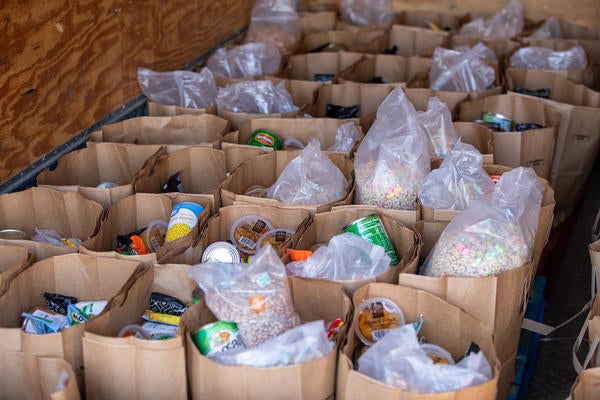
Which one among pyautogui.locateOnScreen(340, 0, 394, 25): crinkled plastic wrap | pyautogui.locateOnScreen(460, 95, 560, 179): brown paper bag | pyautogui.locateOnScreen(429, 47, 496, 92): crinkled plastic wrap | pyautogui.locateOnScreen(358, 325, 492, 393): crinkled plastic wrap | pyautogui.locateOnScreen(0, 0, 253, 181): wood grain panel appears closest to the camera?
pyautogui.locateOnScreen(358, 325, 492, 393): crinkled plastic wrap

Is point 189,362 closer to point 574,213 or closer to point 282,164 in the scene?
point 282,164

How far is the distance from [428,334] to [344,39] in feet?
7.52

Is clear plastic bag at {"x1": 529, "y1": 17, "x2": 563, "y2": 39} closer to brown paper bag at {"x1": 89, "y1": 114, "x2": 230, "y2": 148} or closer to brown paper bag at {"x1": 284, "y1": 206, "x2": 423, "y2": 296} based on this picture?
brown paper bag at {"x1": 89, "y1": 114, "x2": 230, "y2": 148}

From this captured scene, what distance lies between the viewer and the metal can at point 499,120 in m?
2.58

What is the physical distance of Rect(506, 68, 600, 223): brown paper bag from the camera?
2627mm

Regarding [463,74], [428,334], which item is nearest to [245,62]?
[463,74]

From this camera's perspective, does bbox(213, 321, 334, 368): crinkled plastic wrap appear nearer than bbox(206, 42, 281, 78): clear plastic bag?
Yes

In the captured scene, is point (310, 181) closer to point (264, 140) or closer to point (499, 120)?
point (264, 140)

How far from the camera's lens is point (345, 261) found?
5.32 feet

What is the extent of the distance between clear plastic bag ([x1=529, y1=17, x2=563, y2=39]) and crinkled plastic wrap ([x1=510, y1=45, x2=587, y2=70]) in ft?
1.11

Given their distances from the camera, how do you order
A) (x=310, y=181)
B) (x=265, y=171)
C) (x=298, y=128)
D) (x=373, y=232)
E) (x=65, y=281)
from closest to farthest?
(x=65, y=281) < (x=373, y=232) < (x=310, y=181) < (x=265, y=171) < (x=298, y=128)

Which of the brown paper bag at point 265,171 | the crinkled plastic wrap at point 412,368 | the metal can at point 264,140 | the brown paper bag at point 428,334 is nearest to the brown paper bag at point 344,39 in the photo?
the metal can at point 264,140

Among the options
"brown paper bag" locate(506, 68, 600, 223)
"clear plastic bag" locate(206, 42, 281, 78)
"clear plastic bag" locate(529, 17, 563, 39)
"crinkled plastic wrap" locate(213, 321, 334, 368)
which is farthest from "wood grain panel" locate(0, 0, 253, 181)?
"clear plastic bag" locate(529, 17, 563, 39)

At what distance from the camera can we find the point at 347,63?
3.21 m
